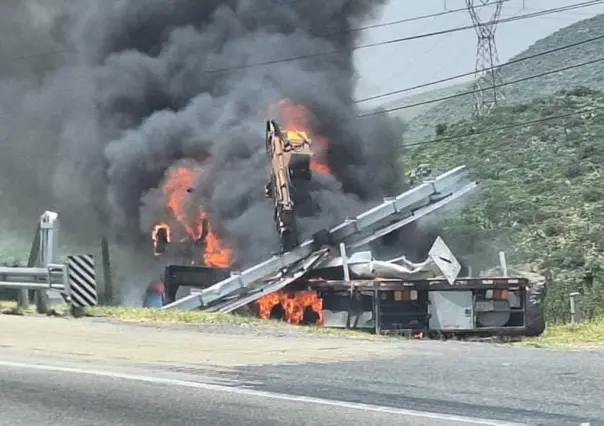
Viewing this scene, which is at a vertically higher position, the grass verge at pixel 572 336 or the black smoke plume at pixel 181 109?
the black smoke plume at pixel 181 109

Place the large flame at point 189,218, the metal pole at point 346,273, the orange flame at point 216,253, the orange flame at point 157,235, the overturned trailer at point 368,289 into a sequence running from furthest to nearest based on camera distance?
the orange flame at point 157,235
the large flame at point 189,218
the orange flame at point 216,253
the metal pole at point 346,273
the overturned trailer at point 368,289

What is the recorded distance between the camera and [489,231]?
3516 cm

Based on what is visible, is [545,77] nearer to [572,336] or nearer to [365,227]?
[365,227]

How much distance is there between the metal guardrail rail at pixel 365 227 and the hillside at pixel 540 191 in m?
2.35

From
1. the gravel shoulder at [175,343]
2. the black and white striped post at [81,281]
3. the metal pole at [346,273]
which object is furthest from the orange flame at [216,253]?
the gravel shoulder at [175,343]

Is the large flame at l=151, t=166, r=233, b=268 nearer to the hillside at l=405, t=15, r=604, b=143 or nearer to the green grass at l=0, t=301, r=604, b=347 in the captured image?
the green grass at l=0, t=301, r=604, b=347

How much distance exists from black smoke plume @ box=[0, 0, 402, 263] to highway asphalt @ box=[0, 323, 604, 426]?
38.6 feet

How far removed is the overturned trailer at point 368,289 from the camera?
54.4 feet

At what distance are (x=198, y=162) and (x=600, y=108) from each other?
94.7ft

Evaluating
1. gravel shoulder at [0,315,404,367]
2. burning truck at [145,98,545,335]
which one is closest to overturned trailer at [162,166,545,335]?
burning truck at [145,98,545,335]

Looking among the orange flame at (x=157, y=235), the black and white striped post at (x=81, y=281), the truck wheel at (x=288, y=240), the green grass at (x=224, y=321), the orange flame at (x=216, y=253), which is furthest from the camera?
the orange flame at (x=157, y=235)

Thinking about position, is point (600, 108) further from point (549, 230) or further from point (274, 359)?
point (274, 359)

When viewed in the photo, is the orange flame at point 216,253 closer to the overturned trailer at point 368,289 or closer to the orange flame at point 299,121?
the overturned trailer at point 368,289

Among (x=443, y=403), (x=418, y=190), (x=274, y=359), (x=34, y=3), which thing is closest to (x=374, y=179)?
(x=418, y=190)
